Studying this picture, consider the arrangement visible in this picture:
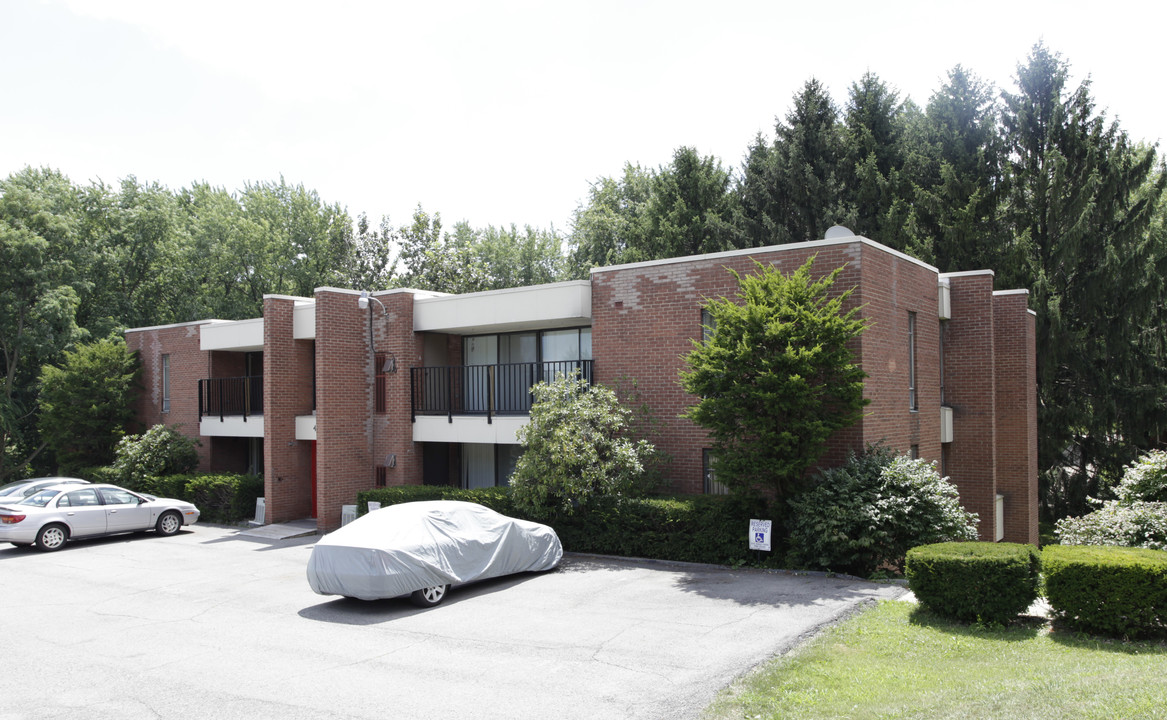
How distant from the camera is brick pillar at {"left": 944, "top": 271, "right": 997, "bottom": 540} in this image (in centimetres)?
1783

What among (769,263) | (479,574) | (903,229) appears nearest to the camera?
(479,574)

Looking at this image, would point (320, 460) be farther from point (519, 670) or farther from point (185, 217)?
point (185, 217)

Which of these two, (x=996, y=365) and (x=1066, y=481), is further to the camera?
(x=1066, y=481)

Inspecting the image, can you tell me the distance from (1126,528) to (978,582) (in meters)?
3.75

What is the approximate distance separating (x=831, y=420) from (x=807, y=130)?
20.1m

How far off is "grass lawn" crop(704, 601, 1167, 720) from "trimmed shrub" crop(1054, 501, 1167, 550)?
9.12ft

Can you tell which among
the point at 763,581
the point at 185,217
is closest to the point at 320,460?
the point at 763,581

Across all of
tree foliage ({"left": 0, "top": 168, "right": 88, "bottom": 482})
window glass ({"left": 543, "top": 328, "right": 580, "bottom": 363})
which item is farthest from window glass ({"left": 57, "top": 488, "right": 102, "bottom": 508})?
tree foliage ({"left": 0, "top": 168, "right": 88, "bottom": 482})

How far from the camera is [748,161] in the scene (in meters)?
32.1

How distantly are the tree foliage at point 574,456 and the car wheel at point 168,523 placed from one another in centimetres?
953

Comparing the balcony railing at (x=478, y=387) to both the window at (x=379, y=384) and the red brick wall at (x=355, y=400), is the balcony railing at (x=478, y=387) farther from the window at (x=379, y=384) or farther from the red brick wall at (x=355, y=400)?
the window at (x=379, y=384)

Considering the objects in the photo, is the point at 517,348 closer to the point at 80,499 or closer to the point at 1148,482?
the point at 80,499

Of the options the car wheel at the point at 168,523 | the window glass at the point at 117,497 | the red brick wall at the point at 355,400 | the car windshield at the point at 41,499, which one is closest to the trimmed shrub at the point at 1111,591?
the red brick wall at the point at 355,400

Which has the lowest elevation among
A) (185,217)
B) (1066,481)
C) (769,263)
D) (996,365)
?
(1066,481)
